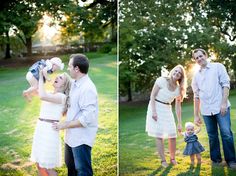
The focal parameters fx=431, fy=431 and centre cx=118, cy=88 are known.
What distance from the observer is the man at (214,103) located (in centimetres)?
338

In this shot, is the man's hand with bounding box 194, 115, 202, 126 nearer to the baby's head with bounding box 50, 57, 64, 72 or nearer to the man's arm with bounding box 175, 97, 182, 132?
the man's arm with bounding box 175, 97, 182, 132

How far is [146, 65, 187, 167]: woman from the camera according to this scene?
11.4 feet

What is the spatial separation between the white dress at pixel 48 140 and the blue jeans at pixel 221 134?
1190 mm

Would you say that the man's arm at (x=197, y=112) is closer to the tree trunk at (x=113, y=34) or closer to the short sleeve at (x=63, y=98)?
the tree trunk at (x=113, y=34)

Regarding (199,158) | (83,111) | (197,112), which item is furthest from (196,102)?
(83,111)

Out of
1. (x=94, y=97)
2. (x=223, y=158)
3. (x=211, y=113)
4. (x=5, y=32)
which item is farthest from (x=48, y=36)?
(x=223, y=158)

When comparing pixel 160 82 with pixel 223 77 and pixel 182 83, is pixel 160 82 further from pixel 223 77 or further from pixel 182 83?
pixel 223 77

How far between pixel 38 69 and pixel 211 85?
4.42ft

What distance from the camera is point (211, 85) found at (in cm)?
340

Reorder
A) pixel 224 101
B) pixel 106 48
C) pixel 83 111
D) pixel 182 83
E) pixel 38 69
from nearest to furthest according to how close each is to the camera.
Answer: pixel 83 111 < pixel 38 69 < pixel 224 101 < pixel 182 83 < pixel 106 48

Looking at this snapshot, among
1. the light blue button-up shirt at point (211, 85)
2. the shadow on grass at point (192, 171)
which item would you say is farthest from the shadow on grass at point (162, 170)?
the light blue button-up shirt at point (211, 85)

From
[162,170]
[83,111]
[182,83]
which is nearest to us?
[83,111]

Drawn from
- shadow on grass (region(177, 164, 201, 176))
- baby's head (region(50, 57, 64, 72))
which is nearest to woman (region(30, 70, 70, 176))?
baby's head (region(50, 57, 64, 72))

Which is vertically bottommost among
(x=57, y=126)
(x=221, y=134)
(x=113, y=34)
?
(x=221, y=134)
